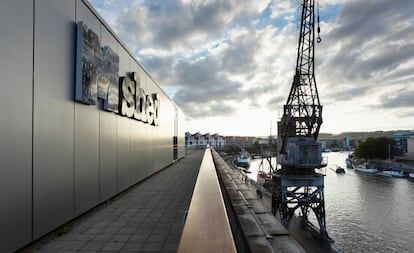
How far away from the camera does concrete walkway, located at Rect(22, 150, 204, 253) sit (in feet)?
13.5

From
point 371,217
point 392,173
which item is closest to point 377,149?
point 392,173

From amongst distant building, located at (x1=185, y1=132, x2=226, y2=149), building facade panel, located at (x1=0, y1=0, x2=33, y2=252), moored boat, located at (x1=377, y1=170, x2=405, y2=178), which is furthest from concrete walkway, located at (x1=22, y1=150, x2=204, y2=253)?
distant building, located at (x1=185, y1=132, x2=226, y2=149)

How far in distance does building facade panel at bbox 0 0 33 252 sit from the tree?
81.0m

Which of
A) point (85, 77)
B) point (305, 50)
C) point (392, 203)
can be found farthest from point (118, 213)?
point (392, 203)

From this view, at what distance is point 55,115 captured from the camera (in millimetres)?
4719

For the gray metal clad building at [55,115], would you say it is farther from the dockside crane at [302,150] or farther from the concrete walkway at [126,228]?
the dockside crane at [302,150]

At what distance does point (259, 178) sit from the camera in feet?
138

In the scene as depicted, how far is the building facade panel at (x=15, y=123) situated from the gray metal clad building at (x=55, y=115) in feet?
0.05

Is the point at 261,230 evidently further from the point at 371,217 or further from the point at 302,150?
the point at 371,217

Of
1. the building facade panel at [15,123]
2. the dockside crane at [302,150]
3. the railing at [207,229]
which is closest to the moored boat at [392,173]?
the dockside crane at [302,150]

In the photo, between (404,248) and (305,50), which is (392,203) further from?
(305,50)

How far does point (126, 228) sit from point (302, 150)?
1967 cm

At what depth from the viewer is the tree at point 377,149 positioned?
65.8 meters

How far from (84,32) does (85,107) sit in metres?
1.87
